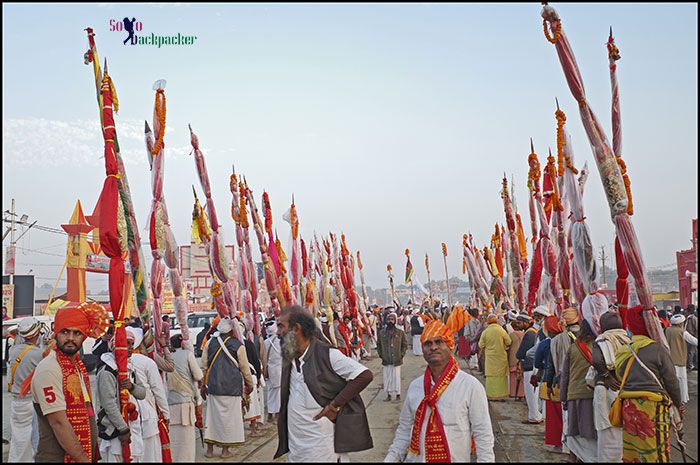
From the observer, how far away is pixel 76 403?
4.34 m

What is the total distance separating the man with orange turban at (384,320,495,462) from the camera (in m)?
3.53

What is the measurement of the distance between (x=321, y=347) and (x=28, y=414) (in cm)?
538

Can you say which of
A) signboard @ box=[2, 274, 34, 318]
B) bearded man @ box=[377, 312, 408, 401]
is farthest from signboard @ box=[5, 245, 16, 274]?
bearded man @ box=[377, 312, 408, 401]

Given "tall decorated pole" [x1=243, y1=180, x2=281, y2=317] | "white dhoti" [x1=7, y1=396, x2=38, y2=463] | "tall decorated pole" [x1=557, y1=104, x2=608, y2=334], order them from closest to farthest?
"tall decorated pole" [x1=557, y1=104, x2=608, y2=334] < "white dhoti" [x1=7, y1=396, x2=38, y2=463] < "tall decorated pole" [x1=243, y1=180, x2=281, y2=317]

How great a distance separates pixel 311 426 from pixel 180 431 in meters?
3.51

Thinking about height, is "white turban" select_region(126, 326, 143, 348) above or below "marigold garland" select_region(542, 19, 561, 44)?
below

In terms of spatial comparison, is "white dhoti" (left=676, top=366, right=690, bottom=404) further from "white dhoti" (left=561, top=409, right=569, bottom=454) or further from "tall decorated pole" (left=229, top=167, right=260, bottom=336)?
"tall decorated pole" (left=229, top=167, right=260, bottom=336)

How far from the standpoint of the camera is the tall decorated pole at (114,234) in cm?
522

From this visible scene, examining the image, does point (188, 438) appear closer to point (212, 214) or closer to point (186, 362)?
point (186, 362)

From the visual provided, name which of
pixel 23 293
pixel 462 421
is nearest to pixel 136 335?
pixel 462 421

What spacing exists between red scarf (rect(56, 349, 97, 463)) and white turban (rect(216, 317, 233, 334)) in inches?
166

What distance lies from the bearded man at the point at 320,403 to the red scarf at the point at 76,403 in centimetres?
144

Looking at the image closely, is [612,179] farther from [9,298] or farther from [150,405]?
[9,298]

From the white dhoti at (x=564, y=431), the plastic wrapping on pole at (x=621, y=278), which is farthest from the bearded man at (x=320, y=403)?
the white dhoti at (x=564, y=431)
